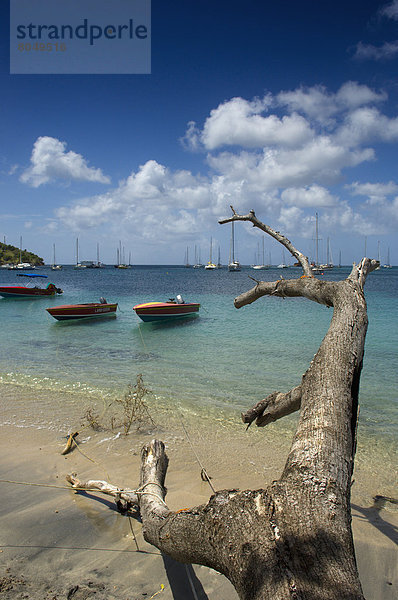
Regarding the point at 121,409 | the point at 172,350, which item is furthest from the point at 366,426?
the point at 172,350

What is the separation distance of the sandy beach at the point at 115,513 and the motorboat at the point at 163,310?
47.9 feet

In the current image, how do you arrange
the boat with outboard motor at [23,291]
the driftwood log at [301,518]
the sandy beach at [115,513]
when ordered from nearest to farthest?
the driftwood log at [301,518] < the sandy beach at [115,513] < the boat with outboard motor at [23,291]

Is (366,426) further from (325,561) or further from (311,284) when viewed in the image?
(325,561)

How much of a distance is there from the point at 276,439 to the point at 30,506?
4299 mm

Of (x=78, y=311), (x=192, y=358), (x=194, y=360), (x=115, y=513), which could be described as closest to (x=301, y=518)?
(x=115, y=513)

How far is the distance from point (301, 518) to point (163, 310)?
21.1 m

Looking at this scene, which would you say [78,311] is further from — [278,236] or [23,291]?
[278,236]

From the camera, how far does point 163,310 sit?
22719mm

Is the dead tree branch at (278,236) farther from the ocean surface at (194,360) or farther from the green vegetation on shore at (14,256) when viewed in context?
the green vegetation on shore at (14,256)

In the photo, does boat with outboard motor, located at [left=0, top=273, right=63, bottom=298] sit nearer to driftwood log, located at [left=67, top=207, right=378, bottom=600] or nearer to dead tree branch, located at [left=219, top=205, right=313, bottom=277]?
dead tree branch, located at [left=219, top=205, right=313, bottom=277]

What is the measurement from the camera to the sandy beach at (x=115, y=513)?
3119mm

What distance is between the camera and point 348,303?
305 centimetres

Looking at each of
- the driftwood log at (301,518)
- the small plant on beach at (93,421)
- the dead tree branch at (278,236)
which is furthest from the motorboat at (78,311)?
the driftwood log at (301,518)

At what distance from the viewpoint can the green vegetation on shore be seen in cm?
14400
